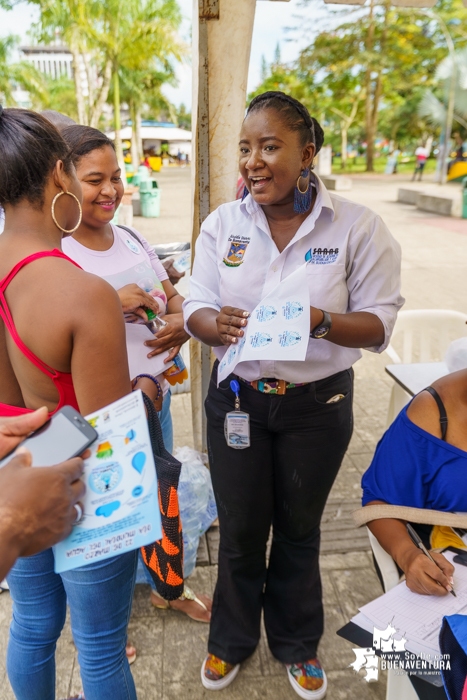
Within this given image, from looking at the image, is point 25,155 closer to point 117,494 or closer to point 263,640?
point 117,494

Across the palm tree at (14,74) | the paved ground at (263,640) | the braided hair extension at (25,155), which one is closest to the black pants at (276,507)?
the paved ground at (263,640)

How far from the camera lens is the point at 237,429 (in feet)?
6.43

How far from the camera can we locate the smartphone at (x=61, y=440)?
1.08 meters

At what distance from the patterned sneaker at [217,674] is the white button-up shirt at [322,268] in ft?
3.72

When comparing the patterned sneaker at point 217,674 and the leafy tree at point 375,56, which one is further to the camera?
the leafy tree at point 375,56

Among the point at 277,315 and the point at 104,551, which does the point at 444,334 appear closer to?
the point at 277,315

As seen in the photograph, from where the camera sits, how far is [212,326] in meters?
1.92

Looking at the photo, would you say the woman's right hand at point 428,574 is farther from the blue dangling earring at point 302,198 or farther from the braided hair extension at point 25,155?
the braided hair extension at point 25,155

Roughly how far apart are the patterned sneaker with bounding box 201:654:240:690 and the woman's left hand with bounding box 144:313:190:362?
117 cm

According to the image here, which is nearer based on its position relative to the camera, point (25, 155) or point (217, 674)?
point (25, 155)

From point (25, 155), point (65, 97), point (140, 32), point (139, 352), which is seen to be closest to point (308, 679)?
point (139, 352)

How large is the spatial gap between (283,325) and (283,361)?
0.28m

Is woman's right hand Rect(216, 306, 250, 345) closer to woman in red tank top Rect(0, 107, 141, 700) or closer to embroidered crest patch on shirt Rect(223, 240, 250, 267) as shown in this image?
embroidered crest patch on shirt Rect(223, 240, 250, 267)

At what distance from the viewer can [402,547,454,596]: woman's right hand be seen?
1521mm
